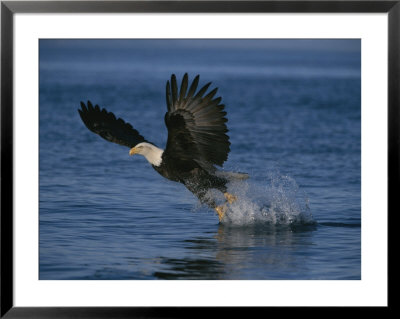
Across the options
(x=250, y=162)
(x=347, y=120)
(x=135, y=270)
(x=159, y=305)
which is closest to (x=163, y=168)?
(x=135, y=270)

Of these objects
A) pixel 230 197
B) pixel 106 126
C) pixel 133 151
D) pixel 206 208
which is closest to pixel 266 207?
pixel 230 197

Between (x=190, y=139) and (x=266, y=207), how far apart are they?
3.60 ft

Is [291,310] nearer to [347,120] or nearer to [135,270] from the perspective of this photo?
[135,270]

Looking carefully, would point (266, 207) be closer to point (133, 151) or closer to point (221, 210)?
point (221, 210)

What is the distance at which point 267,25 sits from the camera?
18.4 feet

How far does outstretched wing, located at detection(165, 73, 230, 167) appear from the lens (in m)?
6.38

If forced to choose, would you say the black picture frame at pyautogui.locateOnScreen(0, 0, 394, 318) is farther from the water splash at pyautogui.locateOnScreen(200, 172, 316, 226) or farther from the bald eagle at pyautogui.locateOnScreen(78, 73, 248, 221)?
the water splash at pyautogui.locateOnScreen(200, 172, 316, 226)

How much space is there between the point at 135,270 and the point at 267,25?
1.78 meters

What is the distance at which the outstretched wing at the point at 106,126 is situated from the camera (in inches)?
286

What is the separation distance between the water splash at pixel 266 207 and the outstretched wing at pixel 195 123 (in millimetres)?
603

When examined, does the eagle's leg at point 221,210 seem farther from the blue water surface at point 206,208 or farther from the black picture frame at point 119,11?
the black picture frame at point 119,11

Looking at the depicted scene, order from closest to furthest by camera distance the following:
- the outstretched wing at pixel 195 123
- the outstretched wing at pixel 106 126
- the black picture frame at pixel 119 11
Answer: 1. the black picture frame at pixel 119 11
2. the outstretched wing at pixel 195 123
3. the outstretched wing at pixel 106 126

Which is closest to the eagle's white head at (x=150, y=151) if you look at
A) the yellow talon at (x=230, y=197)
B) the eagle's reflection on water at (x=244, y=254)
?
the yellow talon at (x=230, y=197)

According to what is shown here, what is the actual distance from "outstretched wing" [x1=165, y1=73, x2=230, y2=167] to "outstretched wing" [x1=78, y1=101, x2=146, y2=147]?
1.89 feet
